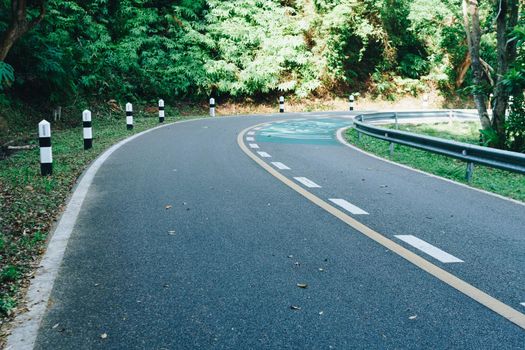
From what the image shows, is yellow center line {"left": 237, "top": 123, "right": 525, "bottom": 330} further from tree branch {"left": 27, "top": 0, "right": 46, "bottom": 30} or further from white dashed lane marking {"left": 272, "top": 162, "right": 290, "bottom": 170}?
tree branch {"left": 27, "top": 0, "right": 46, "bottom": 30}

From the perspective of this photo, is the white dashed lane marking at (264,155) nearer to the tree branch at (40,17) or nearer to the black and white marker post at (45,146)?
the black and white marker post at (45,146)

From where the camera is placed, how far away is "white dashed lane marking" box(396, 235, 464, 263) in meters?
5.16

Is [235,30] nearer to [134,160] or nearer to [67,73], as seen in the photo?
[67,73]

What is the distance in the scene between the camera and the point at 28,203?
743 centimetres

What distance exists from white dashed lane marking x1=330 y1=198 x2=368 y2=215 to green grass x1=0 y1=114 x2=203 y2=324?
11.8ft

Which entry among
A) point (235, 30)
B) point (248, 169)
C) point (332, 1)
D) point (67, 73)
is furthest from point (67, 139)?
point (332, 1)

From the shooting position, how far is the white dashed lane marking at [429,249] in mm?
5156

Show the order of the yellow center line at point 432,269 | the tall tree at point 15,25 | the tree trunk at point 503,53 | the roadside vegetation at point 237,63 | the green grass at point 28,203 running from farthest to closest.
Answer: the tree trunk at point 503,53 → the roadside vegetation at point 237,63 → the tall tree at point 15,25 → the green grass at point 28,203 → the yellow center line at point 432,269

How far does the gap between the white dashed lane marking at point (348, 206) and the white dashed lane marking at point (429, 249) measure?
1.16 metres

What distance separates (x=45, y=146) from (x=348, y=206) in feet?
17.2

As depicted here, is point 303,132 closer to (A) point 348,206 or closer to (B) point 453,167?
(B) point 453,167

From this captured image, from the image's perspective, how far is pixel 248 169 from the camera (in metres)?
10.5

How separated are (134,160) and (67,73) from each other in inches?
332

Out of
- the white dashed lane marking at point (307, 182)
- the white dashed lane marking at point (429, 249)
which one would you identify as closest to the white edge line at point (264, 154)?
the white dashed lane marking at point (307, 182)
